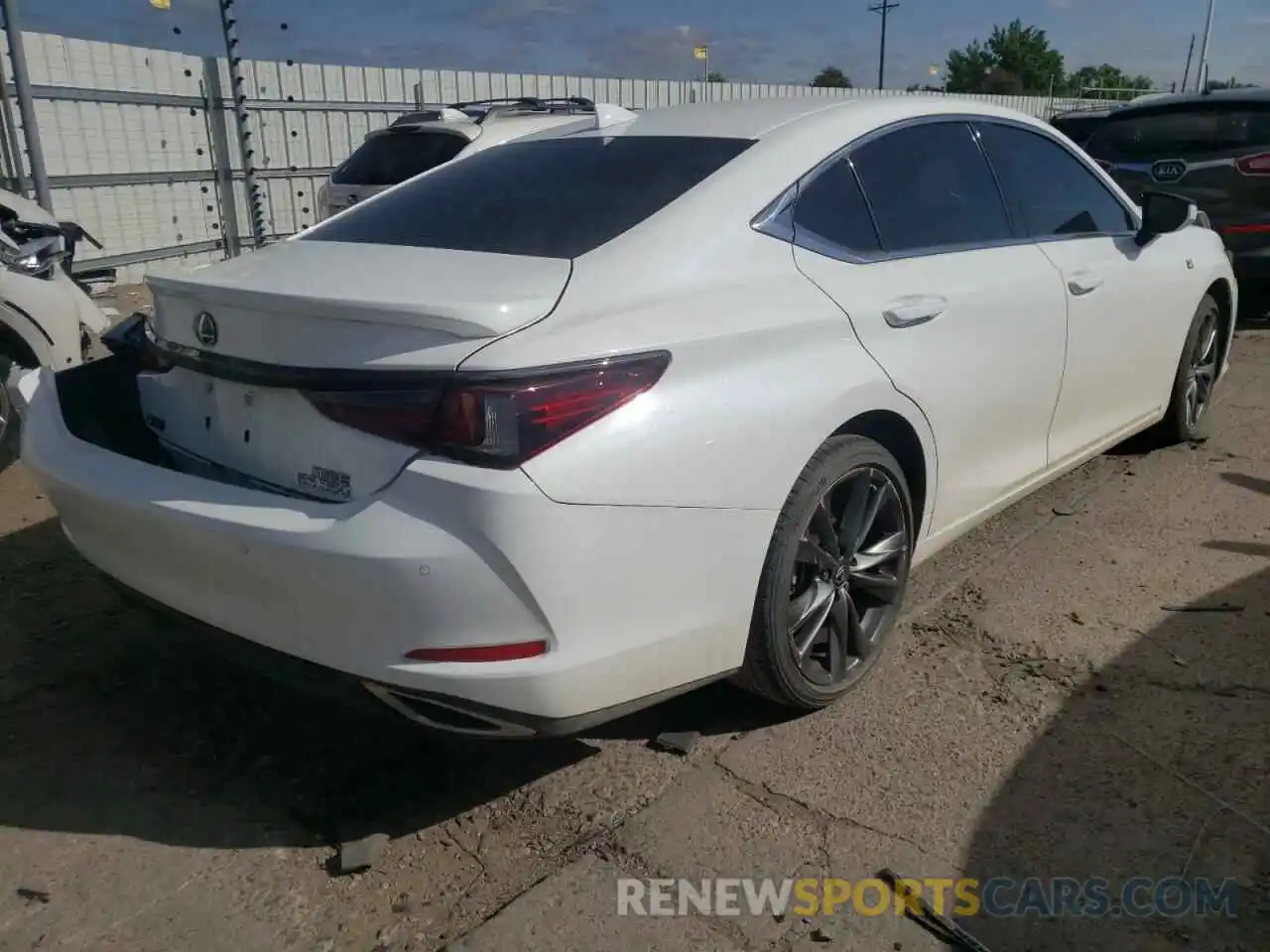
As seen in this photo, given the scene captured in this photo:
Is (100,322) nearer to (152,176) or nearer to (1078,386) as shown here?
(1078,386)

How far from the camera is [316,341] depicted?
2271 millimetres

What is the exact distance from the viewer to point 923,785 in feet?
8.62

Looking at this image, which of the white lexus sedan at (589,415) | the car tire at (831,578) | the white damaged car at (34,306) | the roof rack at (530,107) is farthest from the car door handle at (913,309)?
the roof rack at (530,107)

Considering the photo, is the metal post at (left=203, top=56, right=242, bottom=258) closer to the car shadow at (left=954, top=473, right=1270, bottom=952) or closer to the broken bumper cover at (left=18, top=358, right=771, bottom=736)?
the broken bumper cover at (left=18, top=358, right=771, bottom=736)

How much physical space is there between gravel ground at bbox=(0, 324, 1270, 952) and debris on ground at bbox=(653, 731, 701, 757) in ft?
0.07

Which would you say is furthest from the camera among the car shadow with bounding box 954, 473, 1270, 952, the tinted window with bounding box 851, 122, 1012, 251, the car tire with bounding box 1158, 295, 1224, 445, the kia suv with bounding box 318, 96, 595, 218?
the kia suv with bounding box 318, 96, 595, 218

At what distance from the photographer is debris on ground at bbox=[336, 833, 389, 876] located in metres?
2.37

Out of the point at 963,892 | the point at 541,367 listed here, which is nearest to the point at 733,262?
the point at 541,367

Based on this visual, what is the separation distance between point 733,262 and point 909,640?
143 cm

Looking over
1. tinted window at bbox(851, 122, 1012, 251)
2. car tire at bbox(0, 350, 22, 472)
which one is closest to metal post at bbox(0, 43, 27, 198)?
car tire at bbox(0, 350, 22, 472)

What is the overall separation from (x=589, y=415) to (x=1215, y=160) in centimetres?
726

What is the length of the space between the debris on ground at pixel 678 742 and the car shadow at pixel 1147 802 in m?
0.74

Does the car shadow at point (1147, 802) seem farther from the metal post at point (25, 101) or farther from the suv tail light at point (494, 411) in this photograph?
the metal post at point (25, 101)

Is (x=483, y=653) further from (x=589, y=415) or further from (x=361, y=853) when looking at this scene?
(x=361, y=853)
